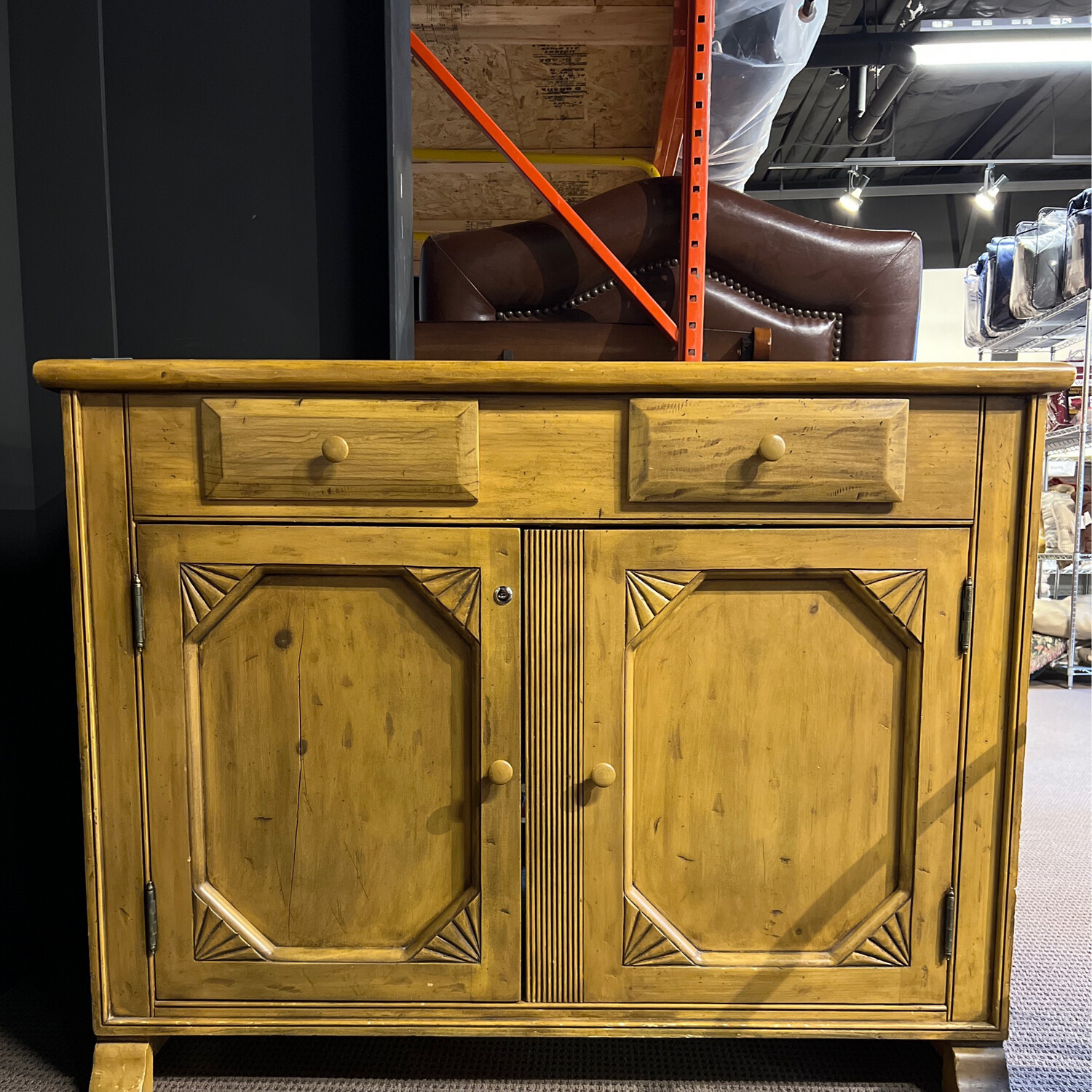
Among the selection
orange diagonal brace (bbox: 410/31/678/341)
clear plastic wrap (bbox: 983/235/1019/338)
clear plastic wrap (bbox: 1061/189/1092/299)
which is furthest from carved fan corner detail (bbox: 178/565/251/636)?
clear plastic wrap (bbox: 983/235/1019/338)

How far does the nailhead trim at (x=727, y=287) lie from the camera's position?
1507 mm

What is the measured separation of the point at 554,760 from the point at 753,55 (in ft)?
6.41

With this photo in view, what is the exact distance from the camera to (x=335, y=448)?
0.91m

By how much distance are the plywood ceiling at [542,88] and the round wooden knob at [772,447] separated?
125 centimetres

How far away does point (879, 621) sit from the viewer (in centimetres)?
96

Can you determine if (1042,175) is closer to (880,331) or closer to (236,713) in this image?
(880,331)

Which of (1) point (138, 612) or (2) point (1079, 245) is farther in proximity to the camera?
(2) point (1079, 245)

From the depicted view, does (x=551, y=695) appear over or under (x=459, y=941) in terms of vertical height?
over

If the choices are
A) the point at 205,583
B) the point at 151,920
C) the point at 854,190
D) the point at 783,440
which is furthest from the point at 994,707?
the point at 854,190

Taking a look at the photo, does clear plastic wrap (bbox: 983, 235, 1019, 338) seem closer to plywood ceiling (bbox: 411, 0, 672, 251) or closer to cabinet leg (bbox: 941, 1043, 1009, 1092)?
plywood ceiling (bbox: 411, 0, 672, 251)

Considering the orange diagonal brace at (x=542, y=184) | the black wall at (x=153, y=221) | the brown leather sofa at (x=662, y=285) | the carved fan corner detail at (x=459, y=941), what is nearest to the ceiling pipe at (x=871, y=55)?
the brown leather sofa at (x=662, y=285)

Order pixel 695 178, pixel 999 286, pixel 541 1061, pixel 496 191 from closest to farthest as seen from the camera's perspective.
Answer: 1. pixel 541 1061
2. pixel 695 178
3. pixel 496 191
4. pixel 999 286

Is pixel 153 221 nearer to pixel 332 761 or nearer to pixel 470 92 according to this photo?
pixel 332 761

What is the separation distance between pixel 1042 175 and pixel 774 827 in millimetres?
7808
